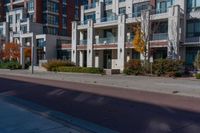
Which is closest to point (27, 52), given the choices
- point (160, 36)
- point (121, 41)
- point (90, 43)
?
point (90, 43)

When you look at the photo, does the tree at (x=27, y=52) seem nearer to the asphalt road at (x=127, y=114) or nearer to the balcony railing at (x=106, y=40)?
the balcony railing at (x=106, y=40)

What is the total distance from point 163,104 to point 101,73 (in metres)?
23.0

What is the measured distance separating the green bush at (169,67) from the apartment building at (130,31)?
12.8ft

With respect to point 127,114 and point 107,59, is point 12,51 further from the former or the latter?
point 127,114

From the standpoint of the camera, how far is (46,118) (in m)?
8.27

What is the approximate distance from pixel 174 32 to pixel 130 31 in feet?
27.9

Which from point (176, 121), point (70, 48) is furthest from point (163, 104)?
point (70, 48)

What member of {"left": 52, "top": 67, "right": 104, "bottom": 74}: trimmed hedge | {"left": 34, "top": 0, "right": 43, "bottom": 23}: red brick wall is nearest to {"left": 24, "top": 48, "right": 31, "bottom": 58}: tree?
{"left": 34, "top": 0, "right": 43, "bottom": 23}: red brick wall

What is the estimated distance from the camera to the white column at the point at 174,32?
3281 cm

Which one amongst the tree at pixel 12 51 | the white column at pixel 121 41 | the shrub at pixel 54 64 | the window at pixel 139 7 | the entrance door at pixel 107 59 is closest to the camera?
the white column at pixel 121 41

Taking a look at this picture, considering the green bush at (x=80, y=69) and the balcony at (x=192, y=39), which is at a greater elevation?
the balcony at (x=192, y=39)

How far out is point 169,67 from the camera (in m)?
29.3

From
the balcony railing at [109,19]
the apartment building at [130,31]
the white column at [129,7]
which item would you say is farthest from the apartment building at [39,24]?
the white column at [129,7]

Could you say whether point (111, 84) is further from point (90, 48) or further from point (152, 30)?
point (90, 48)
